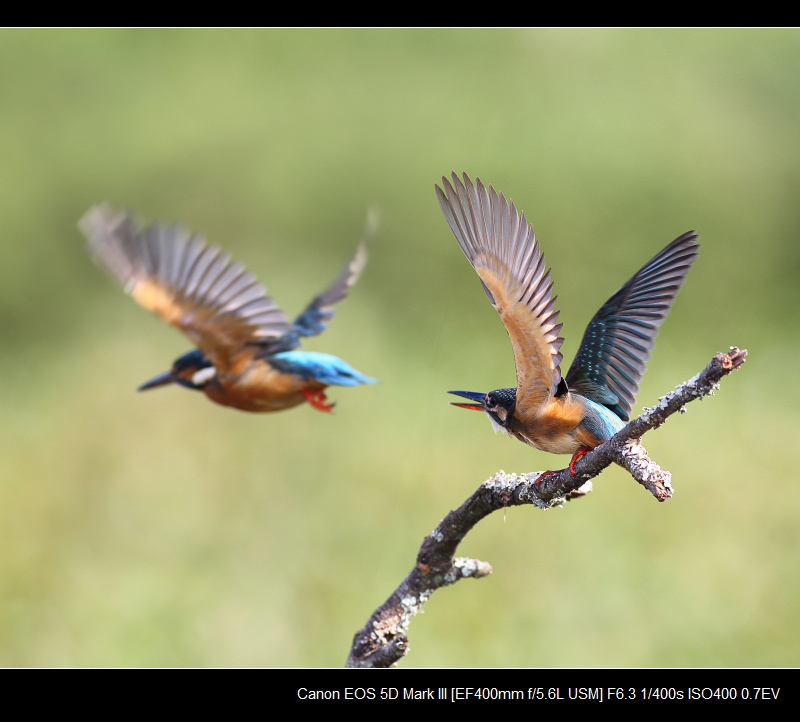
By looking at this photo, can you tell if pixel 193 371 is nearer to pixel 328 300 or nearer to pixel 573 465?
pixel 328 300

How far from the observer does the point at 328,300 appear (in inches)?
143

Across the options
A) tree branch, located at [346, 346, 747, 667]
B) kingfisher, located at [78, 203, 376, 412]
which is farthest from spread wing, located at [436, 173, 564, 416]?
kingfisher, located at [78, 203, 376, 412]

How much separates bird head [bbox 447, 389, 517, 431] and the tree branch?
0.50ft

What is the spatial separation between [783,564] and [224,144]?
15.7 feet

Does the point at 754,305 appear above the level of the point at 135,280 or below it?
above

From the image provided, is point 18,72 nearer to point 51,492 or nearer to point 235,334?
point 51,492

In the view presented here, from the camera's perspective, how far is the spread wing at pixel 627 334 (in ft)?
7.23

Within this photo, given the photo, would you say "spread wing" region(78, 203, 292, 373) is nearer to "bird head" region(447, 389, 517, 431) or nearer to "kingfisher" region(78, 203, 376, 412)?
"kingfisher" region(78, 203, 376, 412)

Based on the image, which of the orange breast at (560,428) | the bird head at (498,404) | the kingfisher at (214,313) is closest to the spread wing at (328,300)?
the kingfisher at (214,313)

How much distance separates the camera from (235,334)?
10.1 ft

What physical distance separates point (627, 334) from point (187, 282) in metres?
1.53

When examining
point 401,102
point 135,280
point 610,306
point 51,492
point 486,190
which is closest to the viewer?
point 486,190

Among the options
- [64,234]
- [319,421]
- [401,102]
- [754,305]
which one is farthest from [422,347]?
[64,234]

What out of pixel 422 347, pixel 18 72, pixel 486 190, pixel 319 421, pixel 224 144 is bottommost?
pixel 486 190
